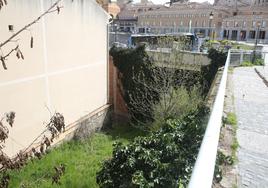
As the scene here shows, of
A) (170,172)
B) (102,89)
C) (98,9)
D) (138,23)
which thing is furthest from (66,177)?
(138,23)

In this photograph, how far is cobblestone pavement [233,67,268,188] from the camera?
3668 mm

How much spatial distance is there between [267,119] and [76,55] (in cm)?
1155

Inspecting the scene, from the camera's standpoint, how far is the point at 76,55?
15.4m

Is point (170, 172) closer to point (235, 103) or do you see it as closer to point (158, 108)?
point (235, 103)

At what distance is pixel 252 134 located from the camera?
5.27m

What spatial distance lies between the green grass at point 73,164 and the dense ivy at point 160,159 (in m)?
2.66

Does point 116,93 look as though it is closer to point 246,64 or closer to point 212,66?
point 212,66

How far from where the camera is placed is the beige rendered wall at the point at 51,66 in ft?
35.9

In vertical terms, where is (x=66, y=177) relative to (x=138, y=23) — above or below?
below

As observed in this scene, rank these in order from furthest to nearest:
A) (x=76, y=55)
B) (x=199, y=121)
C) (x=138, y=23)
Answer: (x=138, y=23), (x=76, y=55), (x=199, y=121)

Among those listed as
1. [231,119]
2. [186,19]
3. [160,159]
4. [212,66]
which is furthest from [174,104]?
[186,19]

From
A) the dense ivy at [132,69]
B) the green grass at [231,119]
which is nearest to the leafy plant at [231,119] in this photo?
the green grass at [231,119]

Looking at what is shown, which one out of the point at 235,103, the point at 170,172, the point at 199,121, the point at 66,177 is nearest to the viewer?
the point at 170,172

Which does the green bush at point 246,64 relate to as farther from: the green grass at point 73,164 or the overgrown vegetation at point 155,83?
the green grass at point 73,164
